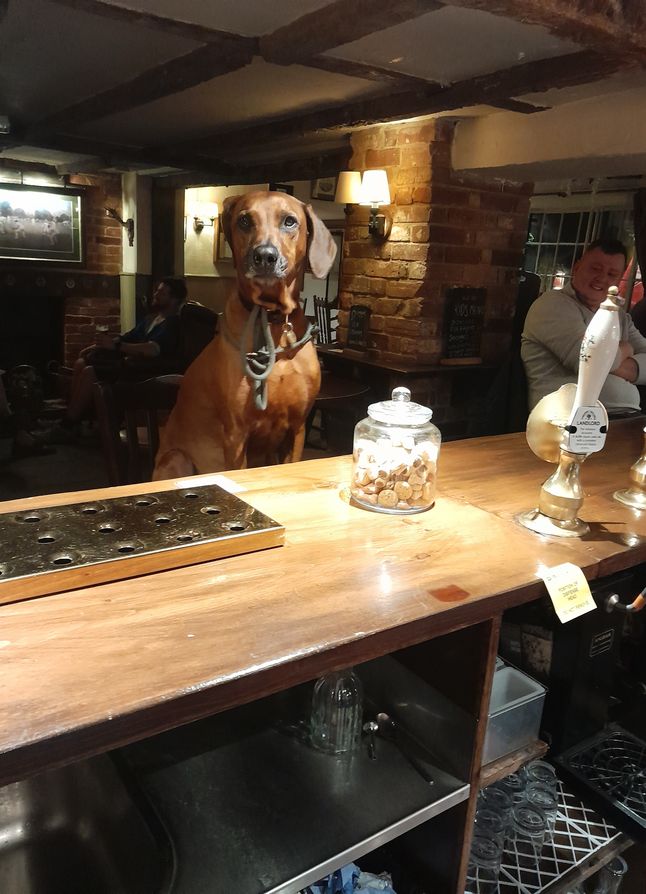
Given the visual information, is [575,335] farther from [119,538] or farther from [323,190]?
[323,190]

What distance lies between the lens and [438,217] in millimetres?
3637

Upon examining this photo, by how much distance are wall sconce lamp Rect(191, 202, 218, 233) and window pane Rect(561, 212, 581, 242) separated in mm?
3436

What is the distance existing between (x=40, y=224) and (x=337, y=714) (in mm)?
6495

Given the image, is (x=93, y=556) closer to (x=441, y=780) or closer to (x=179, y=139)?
(x=441, y=780)

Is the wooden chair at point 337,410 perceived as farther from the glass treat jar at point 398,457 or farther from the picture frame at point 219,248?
the picture frame at point 219,248

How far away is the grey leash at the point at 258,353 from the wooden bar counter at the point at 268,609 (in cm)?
26

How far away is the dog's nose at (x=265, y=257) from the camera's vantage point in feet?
5.13

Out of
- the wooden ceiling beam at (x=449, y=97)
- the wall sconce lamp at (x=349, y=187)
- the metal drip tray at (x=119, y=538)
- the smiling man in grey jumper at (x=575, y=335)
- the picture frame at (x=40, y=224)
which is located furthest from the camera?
the picture frame at (x=40, y=224)

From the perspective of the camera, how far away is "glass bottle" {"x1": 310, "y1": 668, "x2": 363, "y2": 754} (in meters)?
1.20

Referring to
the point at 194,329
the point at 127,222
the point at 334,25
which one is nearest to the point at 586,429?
the point at 334,25

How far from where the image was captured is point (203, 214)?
293 inches

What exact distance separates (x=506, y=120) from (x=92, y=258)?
15.5ft

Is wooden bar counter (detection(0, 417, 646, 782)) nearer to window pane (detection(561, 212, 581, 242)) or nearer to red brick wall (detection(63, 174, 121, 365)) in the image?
window pane (detection(561, 212, 581, 242))

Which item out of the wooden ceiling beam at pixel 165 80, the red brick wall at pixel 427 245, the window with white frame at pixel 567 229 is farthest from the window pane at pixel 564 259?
the wooden ceiling beam at pixel 165 80
